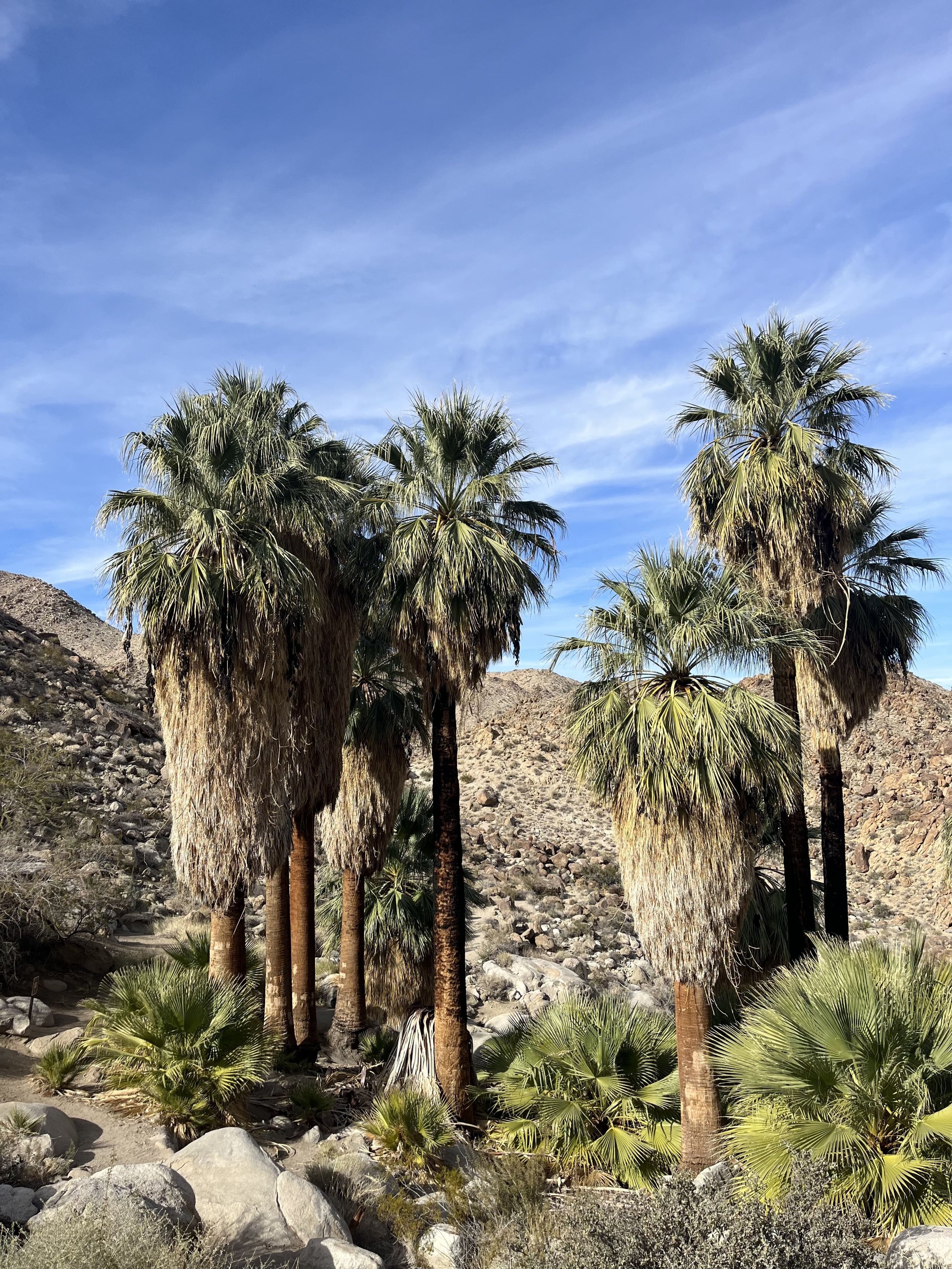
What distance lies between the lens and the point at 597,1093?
12.3 meters

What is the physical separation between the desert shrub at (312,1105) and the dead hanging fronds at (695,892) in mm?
5427

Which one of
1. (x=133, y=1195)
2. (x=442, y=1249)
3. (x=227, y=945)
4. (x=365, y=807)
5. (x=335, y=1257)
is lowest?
(x=442, y=1249)

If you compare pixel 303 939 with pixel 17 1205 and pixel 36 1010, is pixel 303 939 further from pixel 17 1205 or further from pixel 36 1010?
pixel 17 1205

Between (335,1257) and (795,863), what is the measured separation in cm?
981

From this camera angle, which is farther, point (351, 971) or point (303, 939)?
point (351, 971)

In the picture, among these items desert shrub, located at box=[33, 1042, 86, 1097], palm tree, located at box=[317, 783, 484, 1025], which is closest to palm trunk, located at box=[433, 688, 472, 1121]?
palm tree, located at box=[317, 783, 484, 1025]

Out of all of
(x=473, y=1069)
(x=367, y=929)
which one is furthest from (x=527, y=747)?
(x=473, y=1069)

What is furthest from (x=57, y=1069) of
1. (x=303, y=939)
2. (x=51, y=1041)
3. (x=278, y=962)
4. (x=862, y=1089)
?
(x=862, y=1089)

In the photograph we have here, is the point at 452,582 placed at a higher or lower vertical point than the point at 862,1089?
higher

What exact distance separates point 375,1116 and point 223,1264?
5126mm

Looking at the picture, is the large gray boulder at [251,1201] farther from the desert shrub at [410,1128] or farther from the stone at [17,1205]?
the desert shrub at [410,1128]

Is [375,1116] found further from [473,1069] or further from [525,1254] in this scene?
[525,1254]

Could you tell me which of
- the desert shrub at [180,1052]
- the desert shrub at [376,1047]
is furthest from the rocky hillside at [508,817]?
the desert shrub at [376,1047]

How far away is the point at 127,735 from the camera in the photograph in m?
37.5
